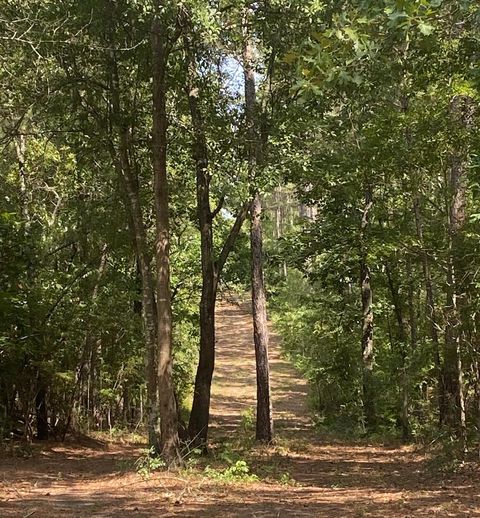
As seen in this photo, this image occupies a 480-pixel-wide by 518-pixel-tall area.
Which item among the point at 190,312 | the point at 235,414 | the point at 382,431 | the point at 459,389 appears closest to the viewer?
the point at 459,389

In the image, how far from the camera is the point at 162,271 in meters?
9.80

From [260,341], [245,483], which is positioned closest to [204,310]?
[260,341]

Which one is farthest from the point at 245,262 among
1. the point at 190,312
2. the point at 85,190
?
the point at 85,190

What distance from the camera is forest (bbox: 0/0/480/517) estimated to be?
958 centimetres

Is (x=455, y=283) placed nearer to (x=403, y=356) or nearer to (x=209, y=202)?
(x=209, y=202)

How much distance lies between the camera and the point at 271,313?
39.1 metres

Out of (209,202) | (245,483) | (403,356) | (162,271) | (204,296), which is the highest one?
(209,202)

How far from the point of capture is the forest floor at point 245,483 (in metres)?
7.20

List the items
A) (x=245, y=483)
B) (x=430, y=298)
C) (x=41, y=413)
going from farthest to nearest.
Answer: (x=41, y=413)
(x=430, y=298)
(x=245, y=483)

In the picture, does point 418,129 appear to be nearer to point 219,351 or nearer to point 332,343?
point 332,343

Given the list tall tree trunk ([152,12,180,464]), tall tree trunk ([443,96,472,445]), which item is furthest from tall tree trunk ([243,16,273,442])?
tall tree trunk ([152,12,180,464])

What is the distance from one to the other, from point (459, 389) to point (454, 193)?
3628 millimetres

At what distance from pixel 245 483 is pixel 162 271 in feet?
11.1

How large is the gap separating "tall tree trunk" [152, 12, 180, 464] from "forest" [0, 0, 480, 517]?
0.03 metres
